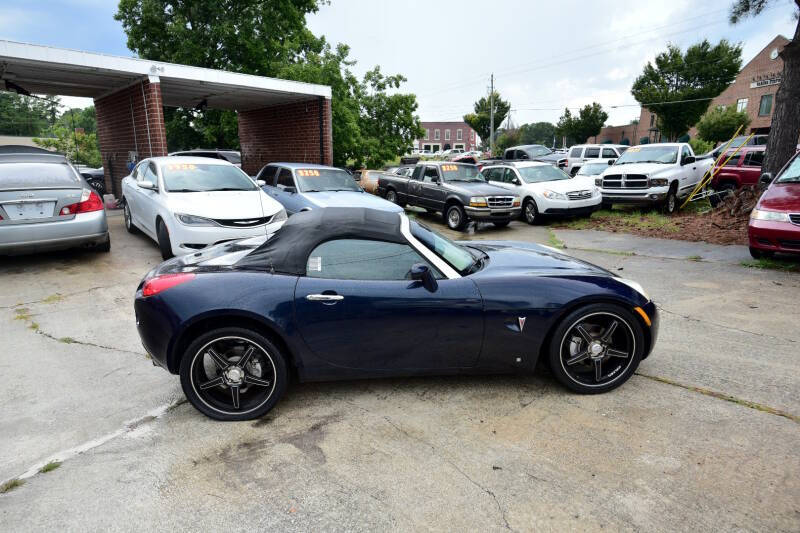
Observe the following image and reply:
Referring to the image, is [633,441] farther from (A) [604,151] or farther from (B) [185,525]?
(A) [604,151]

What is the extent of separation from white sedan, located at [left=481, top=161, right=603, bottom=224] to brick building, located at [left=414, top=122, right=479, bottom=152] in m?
99.0

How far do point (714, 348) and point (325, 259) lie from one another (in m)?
3.63

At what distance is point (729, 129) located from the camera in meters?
34.9

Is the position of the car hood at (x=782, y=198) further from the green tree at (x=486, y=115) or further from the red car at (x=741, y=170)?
the green tree at (x=486, y=115)

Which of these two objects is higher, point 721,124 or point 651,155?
point 721,124

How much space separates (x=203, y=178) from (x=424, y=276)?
6277 millimetres

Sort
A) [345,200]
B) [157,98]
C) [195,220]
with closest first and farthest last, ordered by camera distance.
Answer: [195,220] → [345,200] → [157,98]

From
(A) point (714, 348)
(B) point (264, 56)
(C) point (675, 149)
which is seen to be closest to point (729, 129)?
(C) point (675, 149)

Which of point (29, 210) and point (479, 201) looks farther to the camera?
point (479, 201)

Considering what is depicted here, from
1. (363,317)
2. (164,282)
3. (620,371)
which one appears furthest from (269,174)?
(620,371)

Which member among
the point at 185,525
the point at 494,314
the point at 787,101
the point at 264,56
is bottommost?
the point at 185,525

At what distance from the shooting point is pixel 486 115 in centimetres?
5256

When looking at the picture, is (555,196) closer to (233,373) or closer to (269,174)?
(269,174)

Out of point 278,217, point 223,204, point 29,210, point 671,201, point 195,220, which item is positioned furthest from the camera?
point 671,201
